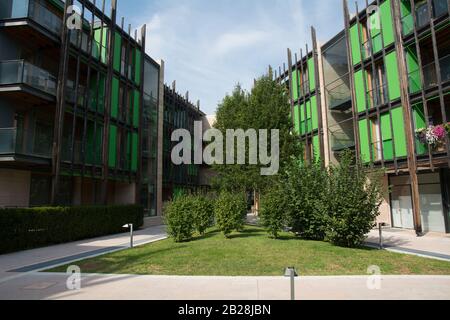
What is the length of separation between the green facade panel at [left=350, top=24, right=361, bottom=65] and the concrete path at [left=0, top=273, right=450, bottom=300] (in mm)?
18218

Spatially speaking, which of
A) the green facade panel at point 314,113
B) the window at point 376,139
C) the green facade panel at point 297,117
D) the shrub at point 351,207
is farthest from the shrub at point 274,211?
the green facade panel at point 297,117

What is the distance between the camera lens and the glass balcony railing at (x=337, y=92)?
83.8 ft

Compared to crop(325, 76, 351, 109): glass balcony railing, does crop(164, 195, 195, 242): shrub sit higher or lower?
lower

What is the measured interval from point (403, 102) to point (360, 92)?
4.32 meters

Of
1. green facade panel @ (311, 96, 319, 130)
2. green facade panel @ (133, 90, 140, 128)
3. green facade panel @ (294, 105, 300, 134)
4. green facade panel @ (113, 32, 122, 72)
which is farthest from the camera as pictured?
green facade panel @ (294, 105, 300, 134)

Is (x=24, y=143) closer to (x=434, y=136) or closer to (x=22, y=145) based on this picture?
(x=22, y=145)

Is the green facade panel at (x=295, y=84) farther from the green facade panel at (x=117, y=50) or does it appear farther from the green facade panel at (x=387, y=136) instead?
the green facade panel at (x=117, y=50)

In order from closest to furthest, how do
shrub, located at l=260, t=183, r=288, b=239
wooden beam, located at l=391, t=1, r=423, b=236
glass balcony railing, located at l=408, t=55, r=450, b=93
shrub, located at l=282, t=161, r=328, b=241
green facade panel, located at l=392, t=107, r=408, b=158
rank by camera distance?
shrub, located at l=282, t=161, r=328, b=241 → shrub, located at l=260, t=183, r=288, b=239 → glass balcony railing, located at l=408, t=55, r=450, b=93 → wooden beam, located at l=391, t=1, r=423, b=236 → green facade panel, located at l=392, t=107, r=408, b=158

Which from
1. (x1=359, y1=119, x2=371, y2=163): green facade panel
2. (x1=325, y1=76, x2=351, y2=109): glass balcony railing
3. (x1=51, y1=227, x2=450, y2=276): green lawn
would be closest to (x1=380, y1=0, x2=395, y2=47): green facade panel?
(x1=359, y1=119, x2=371, y2=163): green facade panel

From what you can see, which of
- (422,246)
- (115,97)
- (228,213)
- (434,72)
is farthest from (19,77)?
(434,72)

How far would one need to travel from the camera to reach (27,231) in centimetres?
1352

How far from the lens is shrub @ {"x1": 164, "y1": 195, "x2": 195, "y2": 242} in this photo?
1399 cm

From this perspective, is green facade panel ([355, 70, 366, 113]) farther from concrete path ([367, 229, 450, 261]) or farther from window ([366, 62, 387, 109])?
concrete path ([367, 229, 450, 261])
